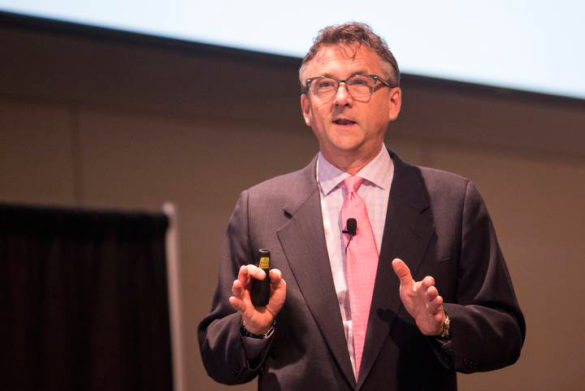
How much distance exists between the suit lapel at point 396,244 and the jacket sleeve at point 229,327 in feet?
0.70

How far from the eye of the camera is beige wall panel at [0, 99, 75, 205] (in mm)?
2865

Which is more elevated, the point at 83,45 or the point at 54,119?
the point at 83,45

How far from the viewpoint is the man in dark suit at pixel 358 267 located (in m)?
1.61

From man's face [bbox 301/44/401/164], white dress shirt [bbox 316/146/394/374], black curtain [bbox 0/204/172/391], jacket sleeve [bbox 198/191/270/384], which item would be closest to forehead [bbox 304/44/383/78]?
man's face [bbox 301/44/401/164]

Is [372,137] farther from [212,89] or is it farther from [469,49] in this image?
[469,49]

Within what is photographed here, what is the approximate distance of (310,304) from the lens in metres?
1.67

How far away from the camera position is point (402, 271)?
5.02ft

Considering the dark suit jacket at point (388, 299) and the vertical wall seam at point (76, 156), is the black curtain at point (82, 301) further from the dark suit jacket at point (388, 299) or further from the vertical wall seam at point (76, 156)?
the dark suit jacket at point (388, 299)

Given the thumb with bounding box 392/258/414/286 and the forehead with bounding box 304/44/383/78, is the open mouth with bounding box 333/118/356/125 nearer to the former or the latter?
the forehead with bounding box 304/44/383/78

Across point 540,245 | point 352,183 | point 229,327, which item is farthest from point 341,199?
point 540,245

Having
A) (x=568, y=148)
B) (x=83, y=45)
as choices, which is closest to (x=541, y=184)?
(x=568, y=148)

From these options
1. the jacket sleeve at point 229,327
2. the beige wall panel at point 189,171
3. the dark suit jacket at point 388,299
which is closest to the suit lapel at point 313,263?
the dark suit jacket at point 388,299

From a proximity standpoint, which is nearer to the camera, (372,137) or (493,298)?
(493,298)

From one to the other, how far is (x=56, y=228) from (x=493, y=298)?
5.63 ft
